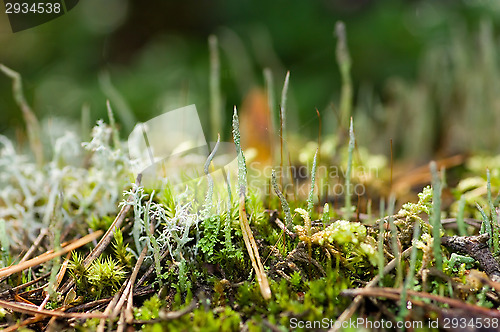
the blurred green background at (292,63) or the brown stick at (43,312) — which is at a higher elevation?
the blurred green background at (292,63)

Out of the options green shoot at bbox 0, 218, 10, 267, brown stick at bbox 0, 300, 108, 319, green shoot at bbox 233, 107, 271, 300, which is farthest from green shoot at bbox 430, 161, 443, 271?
green shoot at bbox 0, 218, 10, 267

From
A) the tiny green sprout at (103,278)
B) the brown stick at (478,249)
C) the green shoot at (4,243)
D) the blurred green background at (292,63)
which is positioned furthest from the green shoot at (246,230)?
the blurred green background at (292,63)

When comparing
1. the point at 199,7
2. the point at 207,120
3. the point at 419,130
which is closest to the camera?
the point at 419,130

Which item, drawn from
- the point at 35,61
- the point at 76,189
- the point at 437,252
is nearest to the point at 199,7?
the point at 35,61

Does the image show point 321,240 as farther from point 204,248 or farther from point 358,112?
point 358,112

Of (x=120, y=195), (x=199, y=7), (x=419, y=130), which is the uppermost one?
(x=199, y=7)

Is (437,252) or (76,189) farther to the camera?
(76,189)

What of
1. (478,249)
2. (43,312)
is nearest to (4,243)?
(43,312)

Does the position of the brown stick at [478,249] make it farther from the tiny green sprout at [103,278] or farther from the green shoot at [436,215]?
the tiny green sprout at [103,278]
